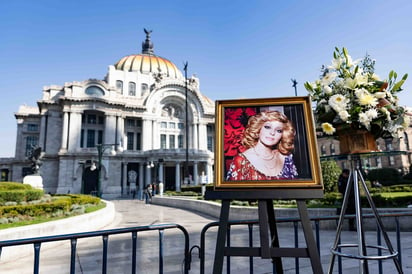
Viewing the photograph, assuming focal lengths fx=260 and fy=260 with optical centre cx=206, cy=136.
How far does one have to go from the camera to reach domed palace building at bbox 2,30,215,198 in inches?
1617

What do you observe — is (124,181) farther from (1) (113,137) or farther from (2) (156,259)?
(2) (156,259)

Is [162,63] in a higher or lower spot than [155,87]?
higher

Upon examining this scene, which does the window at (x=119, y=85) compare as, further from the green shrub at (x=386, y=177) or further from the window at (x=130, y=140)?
the green shrub at (x=386, y=177)

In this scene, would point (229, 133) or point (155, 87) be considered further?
point (155, 87)

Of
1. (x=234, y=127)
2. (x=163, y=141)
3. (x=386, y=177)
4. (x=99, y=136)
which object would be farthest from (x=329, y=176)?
(x=99, y=136)

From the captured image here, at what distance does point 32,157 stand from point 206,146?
Result: 110ft

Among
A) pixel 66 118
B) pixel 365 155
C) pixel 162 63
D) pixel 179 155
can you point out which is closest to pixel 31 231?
pixel 365 155

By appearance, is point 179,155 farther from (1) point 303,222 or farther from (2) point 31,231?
(1) point 303,222

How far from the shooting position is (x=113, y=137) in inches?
1758

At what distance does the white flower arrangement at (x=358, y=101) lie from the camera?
10.6ft

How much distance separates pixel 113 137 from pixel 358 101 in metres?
45.1

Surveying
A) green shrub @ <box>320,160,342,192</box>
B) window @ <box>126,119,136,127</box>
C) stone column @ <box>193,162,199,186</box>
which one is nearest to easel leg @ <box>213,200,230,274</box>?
green shrub @ <box>320,160,342,192</box>

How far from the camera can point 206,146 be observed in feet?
170

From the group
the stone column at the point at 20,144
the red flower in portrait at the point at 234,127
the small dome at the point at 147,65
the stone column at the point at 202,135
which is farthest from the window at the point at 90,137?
the red flower in portrait at the point at 234,127
